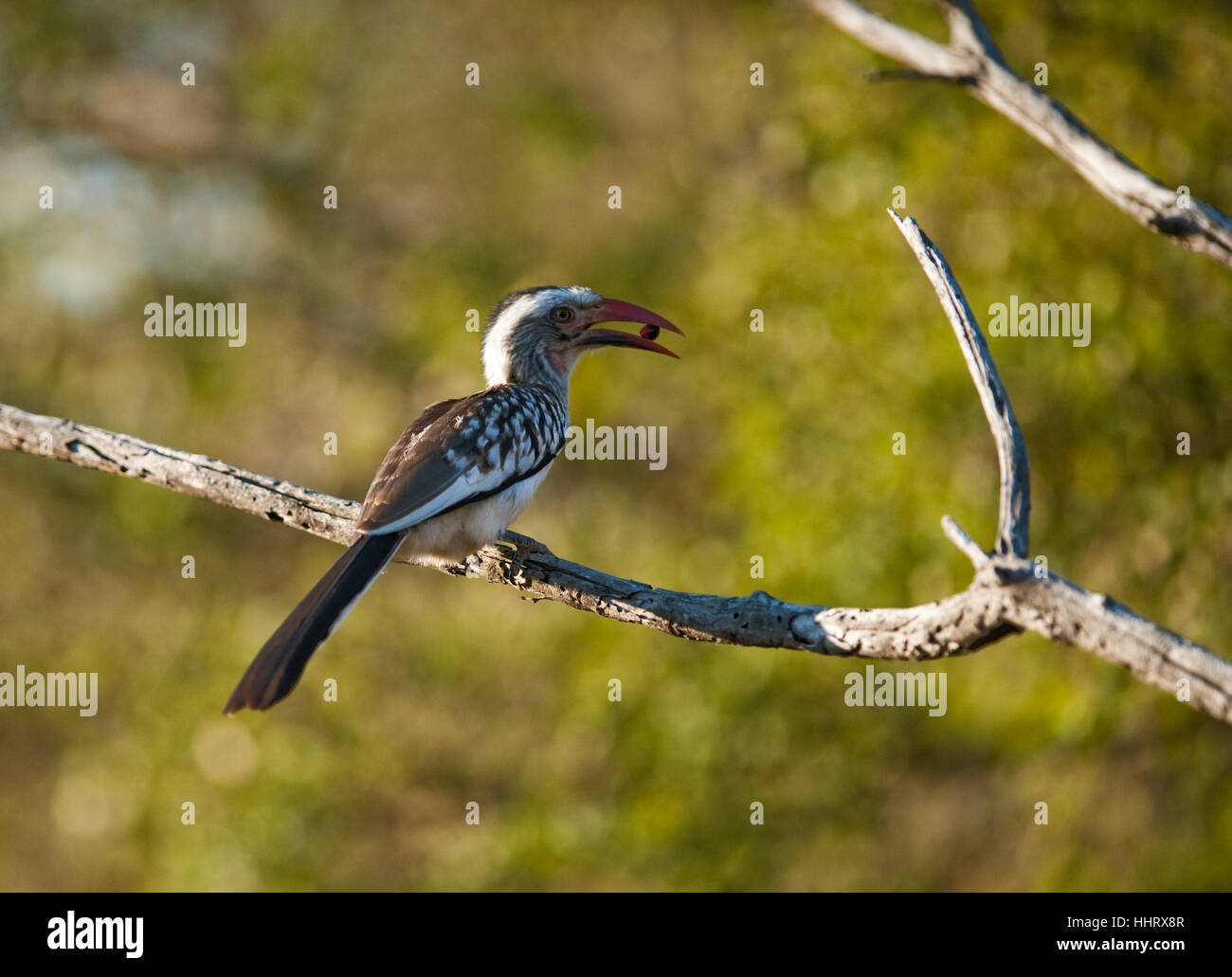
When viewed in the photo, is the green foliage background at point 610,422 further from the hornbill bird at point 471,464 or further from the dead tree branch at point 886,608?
the dead tree branch at point 886,608

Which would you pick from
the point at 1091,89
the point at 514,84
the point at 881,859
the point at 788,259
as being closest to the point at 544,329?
the point at 788,259

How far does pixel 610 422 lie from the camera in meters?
8.27

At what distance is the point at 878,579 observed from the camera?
533 centimetres

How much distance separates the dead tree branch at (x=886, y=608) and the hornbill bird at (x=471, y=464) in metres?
0.16

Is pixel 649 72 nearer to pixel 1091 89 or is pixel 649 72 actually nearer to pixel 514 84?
pixel 514 84

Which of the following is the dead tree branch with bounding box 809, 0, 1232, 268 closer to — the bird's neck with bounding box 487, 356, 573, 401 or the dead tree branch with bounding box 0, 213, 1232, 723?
the dead tree branch with bounding box 0, 213, 1232, 723

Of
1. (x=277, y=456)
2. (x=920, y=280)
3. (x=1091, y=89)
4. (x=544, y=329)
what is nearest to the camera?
(x=544, y=329)

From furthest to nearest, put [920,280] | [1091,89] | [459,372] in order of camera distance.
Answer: [459,372] < [920,280] < [1091,89]

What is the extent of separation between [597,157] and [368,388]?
2887 mm

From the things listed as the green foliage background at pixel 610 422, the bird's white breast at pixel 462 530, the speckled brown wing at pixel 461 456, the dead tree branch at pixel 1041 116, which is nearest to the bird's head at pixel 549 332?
the speckled brown wing at pixel 461 456

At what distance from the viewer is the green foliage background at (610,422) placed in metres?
5.06

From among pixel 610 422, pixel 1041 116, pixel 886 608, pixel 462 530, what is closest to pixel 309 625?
pixel 462 530

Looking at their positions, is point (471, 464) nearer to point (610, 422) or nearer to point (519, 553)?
point (519, 553)

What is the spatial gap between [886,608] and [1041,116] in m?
1.40
